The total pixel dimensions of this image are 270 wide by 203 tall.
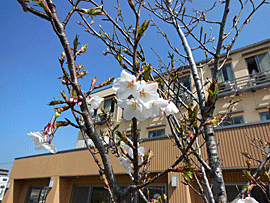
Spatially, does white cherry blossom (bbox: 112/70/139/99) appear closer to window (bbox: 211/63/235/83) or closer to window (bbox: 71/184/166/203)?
window (bbox: 71/184/166/203)

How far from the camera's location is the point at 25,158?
10.8m

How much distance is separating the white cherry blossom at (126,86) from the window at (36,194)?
1209 centimetres

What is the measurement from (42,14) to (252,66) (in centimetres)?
1189

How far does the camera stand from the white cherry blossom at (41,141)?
102 cm

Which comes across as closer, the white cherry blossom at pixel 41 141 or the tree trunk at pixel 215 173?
the white cherry blossom at pixel 41 141

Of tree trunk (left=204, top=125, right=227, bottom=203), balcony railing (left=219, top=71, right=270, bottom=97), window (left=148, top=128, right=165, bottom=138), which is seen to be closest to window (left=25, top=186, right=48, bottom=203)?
window (left=148, top=128, right=165, bottom=138)

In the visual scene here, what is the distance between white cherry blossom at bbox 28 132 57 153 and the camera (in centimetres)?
102

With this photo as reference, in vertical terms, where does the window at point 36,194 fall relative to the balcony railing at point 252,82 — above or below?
below

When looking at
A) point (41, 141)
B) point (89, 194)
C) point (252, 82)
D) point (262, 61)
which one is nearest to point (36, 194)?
point (89, 194)

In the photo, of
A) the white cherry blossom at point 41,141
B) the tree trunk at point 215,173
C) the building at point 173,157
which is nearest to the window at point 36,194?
the building at point 173,157

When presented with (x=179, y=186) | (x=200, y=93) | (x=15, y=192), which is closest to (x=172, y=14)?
(x=200, y=93)

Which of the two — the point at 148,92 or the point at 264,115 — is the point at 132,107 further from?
the point at 264,115

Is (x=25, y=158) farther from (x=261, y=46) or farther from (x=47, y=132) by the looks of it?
(x=261, y=46)

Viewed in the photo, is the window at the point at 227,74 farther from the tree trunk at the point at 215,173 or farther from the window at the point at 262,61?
the tree trunk at the point at 215,173
